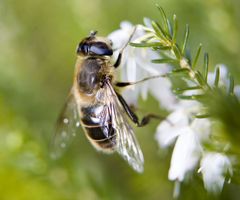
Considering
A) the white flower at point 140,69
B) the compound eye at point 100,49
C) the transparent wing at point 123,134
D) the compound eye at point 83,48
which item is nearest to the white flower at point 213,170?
the transparent wing at point 123,134

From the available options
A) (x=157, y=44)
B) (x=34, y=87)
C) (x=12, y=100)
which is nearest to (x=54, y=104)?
(x=34, y=87)

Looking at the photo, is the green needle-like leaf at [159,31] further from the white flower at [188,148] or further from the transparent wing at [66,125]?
the transparent wing at [66,125]

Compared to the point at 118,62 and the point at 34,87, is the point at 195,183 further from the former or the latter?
the point at 34,87

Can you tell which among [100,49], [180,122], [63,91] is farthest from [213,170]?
[63,91]

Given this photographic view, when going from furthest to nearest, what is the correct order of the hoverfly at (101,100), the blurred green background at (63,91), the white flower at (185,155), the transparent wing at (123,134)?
the blurred green background at (63,91), the hoverfly at (101,100), the transparent wing at (123,134), the white flower at (185,155)

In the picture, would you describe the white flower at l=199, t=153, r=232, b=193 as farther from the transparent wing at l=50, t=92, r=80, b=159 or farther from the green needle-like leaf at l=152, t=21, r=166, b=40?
the transparent wing at l=50, t=92, r=80, b=159

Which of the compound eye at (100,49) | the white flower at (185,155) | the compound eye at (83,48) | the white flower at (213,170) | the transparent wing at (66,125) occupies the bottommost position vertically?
the white flower at (213,170)
